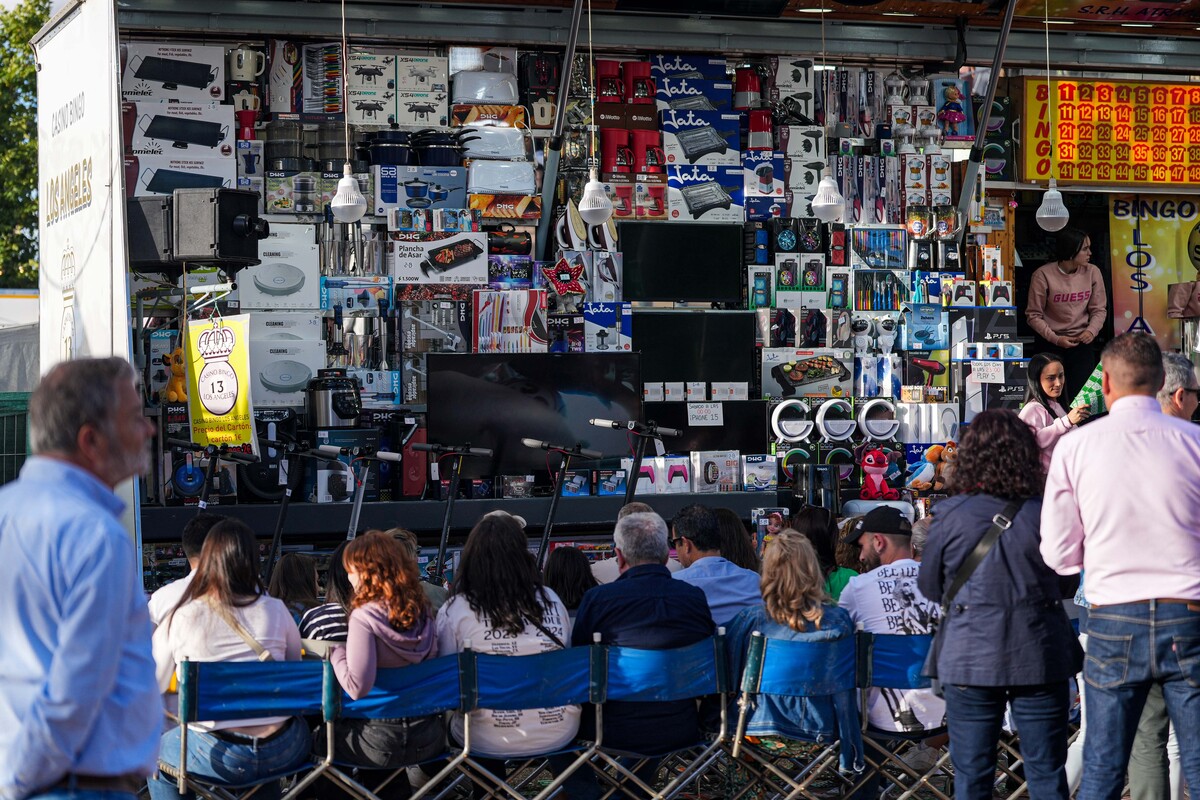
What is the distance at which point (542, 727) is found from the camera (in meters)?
4.45

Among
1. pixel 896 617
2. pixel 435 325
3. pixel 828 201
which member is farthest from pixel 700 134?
pixel 896 617

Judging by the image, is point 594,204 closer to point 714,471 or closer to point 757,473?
point 714,471

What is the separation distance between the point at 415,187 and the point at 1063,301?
4957mm

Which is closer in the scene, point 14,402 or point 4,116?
point 14,402

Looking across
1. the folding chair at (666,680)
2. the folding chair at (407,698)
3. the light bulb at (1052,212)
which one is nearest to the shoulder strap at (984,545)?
the folding chair at (666,680)

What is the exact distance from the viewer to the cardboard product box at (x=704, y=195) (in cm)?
1001

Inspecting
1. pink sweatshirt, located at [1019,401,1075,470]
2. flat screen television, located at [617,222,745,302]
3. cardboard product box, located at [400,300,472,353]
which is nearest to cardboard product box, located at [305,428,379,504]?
cardboard product box, located at [400,300,472,353]

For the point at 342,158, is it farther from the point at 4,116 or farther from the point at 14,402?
the point at 4,116

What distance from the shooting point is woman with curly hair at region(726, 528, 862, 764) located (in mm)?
4539

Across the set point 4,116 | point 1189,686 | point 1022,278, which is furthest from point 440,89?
point 4,116

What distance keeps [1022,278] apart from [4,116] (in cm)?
1501

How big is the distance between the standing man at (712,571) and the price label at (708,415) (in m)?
4.45

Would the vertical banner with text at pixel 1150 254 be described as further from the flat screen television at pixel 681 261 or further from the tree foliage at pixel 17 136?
the tree foliage at pixel 17 136

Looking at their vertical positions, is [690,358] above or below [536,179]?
below
